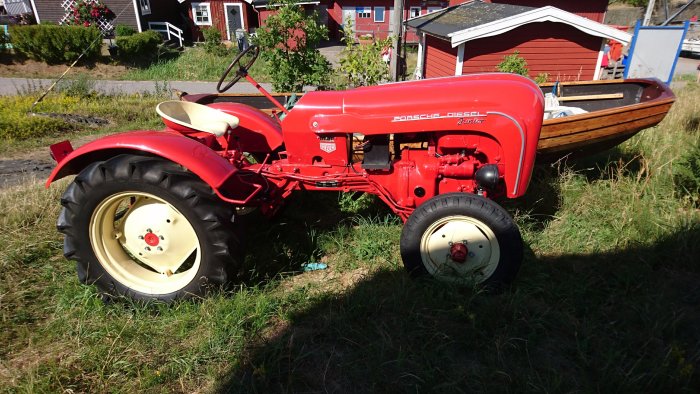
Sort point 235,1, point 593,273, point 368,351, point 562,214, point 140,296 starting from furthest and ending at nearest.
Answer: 1. point 235,1
2. point 562,214
3. point 593,273
4. point 140,296
5. point 368,351

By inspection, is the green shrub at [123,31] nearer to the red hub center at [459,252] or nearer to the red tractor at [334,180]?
the red tractor at [334,180]

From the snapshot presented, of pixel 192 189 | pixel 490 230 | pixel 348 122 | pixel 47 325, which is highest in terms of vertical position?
pixel 348 122

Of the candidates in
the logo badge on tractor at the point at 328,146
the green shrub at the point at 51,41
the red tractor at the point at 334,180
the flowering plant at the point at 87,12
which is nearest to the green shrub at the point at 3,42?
the green shrub at the point at 51,41

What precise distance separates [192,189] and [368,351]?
1.33 metres

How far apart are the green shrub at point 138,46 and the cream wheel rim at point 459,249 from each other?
1652cm

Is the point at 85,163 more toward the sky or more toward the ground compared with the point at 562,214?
more toward the sky

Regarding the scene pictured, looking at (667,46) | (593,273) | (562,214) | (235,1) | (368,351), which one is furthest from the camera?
(235,1)

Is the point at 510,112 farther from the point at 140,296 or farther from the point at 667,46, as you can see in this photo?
the point at 667,46

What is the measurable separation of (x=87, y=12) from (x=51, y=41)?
Result: 3.97 metres

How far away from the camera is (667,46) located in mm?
Answer: 9359

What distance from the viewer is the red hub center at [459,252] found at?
2.54 m

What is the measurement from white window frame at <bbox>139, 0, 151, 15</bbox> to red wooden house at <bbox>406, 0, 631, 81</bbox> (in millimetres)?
15386

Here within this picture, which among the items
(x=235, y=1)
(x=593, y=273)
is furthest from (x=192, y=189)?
(x=235, y=1)

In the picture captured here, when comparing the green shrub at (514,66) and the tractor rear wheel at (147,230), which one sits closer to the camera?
the tractor rear wheel at (147,230)
